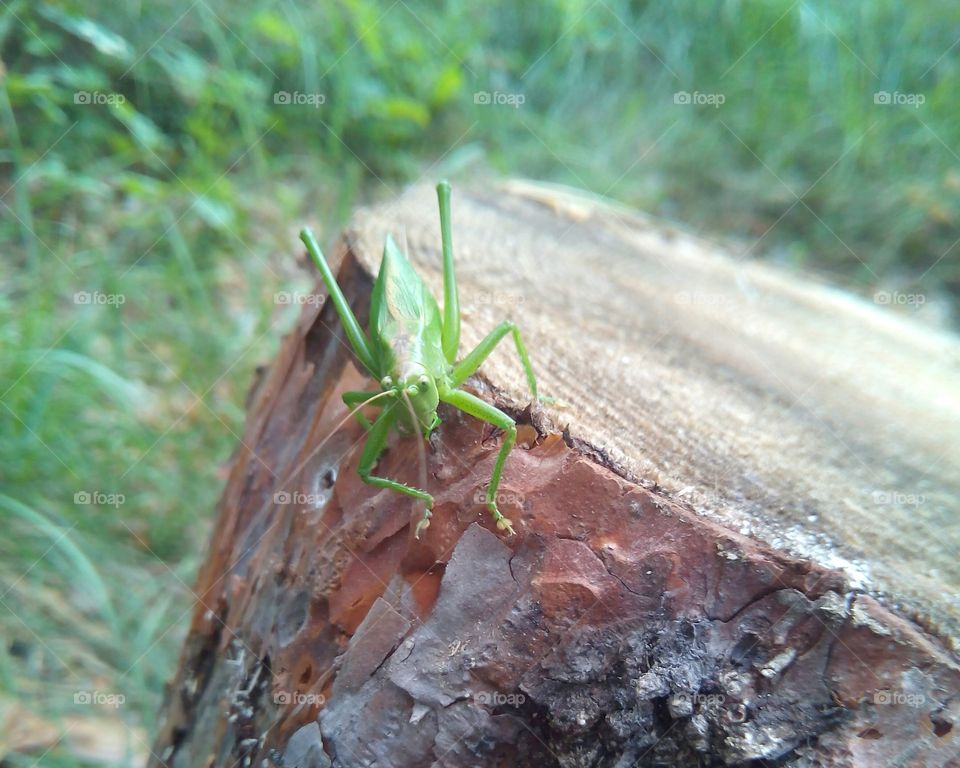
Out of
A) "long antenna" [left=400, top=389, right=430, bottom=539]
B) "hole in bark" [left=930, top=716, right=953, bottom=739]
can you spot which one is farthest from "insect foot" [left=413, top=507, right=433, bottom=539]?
"hole in bark" [left=930, top=716, right=953, bottom=739]

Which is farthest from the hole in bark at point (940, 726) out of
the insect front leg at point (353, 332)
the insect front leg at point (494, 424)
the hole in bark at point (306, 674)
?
the insect front leg at point (353, 332)

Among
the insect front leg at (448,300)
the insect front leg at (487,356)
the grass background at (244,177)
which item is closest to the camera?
the insect front leg at (487,356)

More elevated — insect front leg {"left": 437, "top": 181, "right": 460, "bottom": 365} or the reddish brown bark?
insect front leg {"left": 437, "top": 181, "right": 460, "bottom": 365}

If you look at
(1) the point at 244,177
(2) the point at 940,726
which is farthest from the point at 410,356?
(1) the point at 244,177

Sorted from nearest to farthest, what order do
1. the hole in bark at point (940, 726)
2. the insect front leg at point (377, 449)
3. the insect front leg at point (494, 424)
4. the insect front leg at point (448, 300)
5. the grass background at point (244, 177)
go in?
the hole in bark at point (940, 726)
the insect front leg at point (494, 424)
the insect front leg at point (377, 449)
the insect front leg at point (448, 300)
the grass background at point (244, 177)

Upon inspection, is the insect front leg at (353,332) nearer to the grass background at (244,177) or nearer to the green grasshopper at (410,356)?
the green grasshopper at (410,356)

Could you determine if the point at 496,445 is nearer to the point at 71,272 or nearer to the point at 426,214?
the point at 426,214

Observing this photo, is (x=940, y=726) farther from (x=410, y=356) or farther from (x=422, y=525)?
(x=410, y=356)

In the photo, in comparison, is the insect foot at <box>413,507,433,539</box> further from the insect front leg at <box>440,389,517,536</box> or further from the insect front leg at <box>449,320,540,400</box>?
the insect front leg at <box>449,320,540,400</box>
